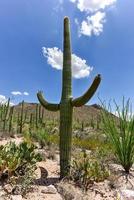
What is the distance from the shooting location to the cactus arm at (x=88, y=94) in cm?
739

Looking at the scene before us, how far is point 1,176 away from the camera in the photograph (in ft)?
22.2

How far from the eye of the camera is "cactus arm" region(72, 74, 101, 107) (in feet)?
24.3

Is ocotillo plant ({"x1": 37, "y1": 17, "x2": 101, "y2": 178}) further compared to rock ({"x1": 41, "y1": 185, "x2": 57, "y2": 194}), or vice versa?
ocotillo plant ({"x1": 37, "y1": 17, "x2": 101, "y2": 178})

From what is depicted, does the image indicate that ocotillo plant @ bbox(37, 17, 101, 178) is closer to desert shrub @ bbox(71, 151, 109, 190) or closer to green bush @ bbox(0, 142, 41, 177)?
desert shrub @ bbox(71, 151, 109, 190)

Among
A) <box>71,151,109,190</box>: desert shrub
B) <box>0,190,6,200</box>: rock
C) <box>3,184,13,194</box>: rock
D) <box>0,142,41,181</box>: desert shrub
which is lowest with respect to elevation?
<box>0,190,6,200</box>: rock

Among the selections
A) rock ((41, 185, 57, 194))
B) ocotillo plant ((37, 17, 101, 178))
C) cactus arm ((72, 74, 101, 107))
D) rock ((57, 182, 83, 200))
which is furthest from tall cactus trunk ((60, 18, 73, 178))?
rock ((41, 185, 57, 194))

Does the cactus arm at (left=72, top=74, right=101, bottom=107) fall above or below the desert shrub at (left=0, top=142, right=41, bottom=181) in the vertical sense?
above

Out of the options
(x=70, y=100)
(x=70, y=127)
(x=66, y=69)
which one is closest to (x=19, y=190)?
(x=70, y=127)

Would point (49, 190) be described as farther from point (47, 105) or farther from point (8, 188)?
point (47, 105)

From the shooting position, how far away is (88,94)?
753cm

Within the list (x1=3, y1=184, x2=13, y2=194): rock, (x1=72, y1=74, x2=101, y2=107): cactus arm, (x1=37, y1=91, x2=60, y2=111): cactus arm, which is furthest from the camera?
(x1=37, y1=91, x2=60, y2=111): cactus arm

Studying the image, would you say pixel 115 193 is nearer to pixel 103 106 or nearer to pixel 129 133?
pixel 129 133

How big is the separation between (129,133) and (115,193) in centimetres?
173

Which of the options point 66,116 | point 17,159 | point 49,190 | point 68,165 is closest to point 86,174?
point 68,165
